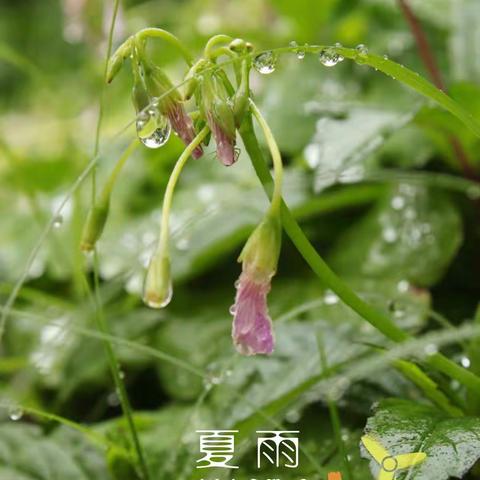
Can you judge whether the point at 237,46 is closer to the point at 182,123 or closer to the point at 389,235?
the point at 182,123

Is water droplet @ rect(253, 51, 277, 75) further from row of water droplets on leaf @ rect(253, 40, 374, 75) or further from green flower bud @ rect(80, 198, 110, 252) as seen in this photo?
green flower bud @ rect(80, 198, 110, 252)

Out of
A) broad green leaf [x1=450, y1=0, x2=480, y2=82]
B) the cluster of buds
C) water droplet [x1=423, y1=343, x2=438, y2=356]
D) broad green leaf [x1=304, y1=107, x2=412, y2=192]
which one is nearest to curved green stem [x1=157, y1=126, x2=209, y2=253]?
the cluster of buds

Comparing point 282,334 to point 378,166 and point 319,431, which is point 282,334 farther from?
point 378,166

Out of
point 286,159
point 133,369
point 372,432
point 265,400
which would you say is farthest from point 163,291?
point 286,159

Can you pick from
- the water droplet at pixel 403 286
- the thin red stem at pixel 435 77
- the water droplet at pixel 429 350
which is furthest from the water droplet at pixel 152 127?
the thin red stem at pixel 435 77

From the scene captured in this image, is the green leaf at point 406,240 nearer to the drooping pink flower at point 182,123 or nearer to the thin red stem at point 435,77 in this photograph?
Result: the thin red stem at point 435,77

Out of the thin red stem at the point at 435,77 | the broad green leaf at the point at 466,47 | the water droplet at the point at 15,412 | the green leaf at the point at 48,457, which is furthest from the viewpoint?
the broad green leaf at the point at 466,47
